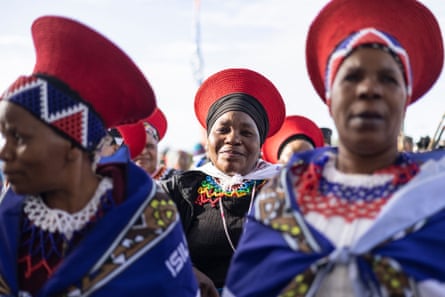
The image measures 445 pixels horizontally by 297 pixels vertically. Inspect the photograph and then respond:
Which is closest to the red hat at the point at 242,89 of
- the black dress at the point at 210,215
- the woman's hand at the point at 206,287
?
the black dress at the point at 210,215

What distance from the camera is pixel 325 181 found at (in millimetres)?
2684

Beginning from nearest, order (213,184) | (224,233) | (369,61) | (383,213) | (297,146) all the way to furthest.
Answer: (383,213), (369,61), (224,233), (213,184), (297,146)

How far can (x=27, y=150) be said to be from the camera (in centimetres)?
271

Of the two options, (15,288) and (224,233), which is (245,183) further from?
(15,288)

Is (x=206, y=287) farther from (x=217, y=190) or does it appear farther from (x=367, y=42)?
(x=367, y=42)

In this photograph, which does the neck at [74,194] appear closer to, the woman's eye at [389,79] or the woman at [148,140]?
the woman's eye at [389,79]

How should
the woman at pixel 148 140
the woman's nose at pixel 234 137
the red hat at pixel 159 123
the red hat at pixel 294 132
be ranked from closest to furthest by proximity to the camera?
the woman's nose at pixel 234 137
the woman at pixel 148 140
the red hat at pixel 159 123
the red hat at pixel 294 132

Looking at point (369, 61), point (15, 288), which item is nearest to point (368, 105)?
point (369, 61)

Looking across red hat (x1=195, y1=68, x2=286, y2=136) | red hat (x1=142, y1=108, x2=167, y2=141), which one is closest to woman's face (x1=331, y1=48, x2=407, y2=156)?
red hat (x1=195, y1=68, x2=286, y2=136)

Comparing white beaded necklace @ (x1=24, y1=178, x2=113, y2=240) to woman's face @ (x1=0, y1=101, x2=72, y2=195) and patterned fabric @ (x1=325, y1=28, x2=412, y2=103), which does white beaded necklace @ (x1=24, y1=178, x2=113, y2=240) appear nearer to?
woman's face @ (x1=0, y1=101, x2=72, y2=195)

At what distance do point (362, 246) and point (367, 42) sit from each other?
917mm

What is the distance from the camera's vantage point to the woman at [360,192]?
7.79 feet

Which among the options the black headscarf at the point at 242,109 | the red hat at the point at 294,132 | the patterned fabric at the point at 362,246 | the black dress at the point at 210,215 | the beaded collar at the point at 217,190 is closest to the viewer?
the patterned fabric at the point at 362,246

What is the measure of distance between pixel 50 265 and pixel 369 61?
1.76 m
